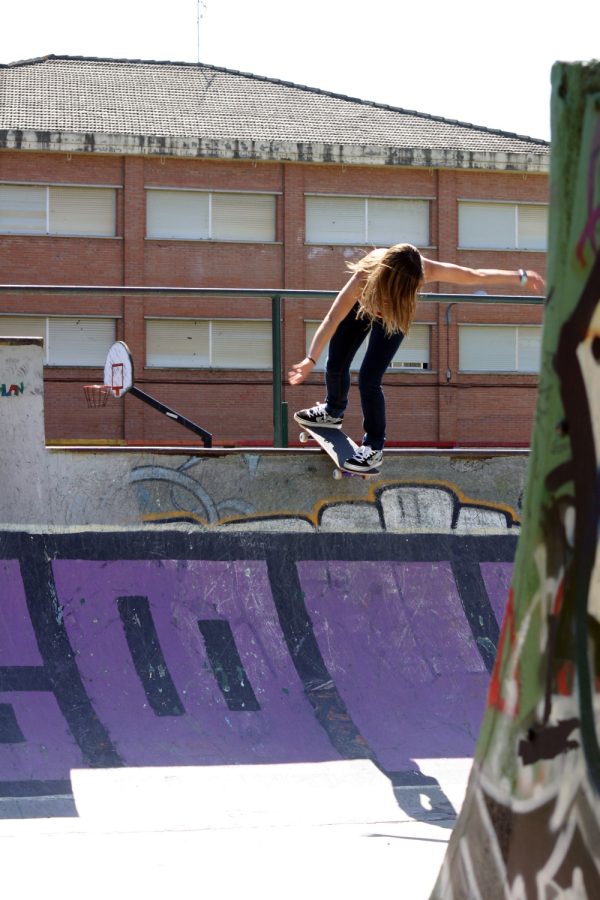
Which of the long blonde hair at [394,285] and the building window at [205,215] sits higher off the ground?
the building window at [205,215]

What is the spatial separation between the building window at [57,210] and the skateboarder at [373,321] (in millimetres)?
31971

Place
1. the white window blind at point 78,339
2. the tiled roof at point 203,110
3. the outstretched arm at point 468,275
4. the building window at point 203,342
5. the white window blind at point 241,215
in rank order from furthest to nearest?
the tiled roof at point 203,110
the white window blind at point 241,215
the building window at point 203,342
the white window blind at point 78,339
the outstretched arm at point 468,275

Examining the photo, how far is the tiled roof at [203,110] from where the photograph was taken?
124 ft

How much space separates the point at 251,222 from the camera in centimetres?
3753

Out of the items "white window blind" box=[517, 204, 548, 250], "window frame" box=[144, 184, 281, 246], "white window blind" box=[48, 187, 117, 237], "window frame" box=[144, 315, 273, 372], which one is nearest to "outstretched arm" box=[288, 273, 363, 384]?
"window frame" box=[144, 315, 273, 372]

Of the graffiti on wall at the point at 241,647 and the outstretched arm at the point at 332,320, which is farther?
the outstretched arm at the point at 332,320

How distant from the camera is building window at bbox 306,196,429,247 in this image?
124 ft

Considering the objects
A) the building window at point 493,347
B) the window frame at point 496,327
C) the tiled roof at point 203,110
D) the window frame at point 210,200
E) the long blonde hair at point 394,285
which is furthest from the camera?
the building window at point 493,347

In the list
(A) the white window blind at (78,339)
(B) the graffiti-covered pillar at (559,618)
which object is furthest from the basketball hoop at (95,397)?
(B) the graffiti-covered pillar at (559,618)

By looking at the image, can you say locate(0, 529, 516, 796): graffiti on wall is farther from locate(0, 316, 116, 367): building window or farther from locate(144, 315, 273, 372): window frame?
locate(0, 316, 116, 367): building window

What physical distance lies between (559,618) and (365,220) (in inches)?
1457

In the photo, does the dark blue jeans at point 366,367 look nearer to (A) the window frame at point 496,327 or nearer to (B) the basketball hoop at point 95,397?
(B) the basketball hoop at point 95,397

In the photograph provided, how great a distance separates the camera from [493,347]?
1526 inches

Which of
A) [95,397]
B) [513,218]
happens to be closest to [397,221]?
[513,218]
